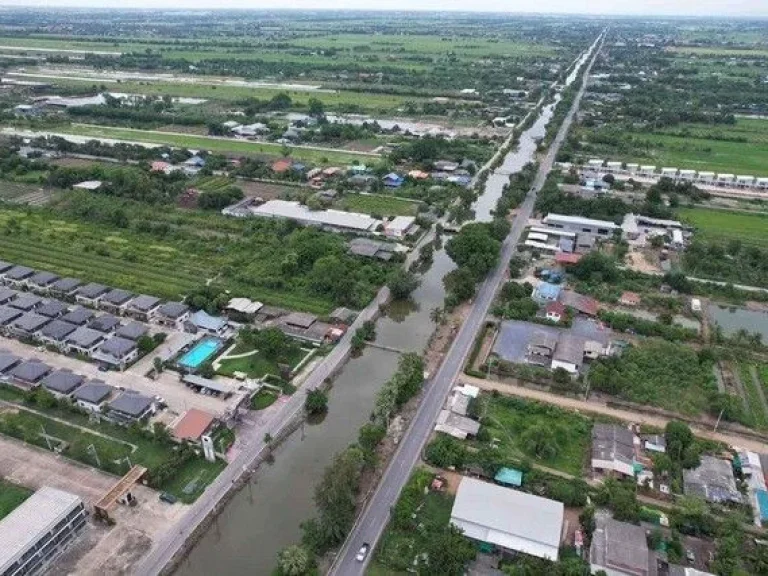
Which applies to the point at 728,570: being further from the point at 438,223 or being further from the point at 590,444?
the point at 438,223

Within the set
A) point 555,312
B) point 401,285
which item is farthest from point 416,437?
point 555,312

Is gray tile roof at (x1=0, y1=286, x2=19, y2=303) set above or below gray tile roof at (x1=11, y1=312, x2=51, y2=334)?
above

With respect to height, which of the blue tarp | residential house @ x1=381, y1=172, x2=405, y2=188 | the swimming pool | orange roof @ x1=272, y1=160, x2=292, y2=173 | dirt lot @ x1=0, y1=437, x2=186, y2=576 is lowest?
dirt lot @ x1=0, y1=437, x2=186, y2=576

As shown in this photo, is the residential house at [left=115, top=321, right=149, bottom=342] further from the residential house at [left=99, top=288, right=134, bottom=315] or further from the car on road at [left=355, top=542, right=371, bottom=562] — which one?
the car on road at [left=355, top=542, right=371, bottom=562]

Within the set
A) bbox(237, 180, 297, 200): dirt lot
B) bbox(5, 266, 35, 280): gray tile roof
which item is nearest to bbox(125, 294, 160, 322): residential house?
bbox(5, 266, 35, 280): gray tile roof

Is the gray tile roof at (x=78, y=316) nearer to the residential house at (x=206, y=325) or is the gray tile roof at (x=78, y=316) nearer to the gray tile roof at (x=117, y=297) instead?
the gray tile roof at (x=117, y=297)

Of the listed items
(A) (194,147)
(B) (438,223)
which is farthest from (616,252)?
(A) (194,147)

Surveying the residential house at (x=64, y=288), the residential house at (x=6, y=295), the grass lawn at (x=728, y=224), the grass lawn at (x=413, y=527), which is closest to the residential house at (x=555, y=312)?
the grass lawn at (x=413, y=527)
